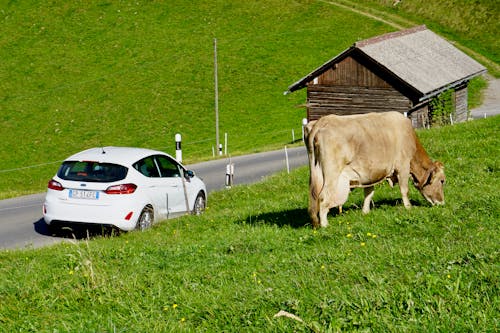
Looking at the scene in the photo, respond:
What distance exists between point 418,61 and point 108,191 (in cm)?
3162

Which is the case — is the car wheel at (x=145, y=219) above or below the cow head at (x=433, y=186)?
below

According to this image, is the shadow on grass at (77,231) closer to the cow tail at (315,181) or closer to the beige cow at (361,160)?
the cow tail at (315,181)

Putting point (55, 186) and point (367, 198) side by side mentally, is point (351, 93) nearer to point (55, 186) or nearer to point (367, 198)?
point (55, 186)

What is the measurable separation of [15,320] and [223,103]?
53.2m

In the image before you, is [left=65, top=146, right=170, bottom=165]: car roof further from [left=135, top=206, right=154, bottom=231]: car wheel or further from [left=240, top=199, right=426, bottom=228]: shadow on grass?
[left=240, top=199, right=426, bottom=228]: shadow on grass

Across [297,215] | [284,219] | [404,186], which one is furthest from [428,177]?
[284,219]

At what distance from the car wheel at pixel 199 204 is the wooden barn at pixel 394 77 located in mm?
24317

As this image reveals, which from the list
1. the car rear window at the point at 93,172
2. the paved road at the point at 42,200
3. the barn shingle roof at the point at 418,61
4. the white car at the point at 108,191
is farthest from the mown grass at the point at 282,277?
the barn shingle roof at the point at 418,61

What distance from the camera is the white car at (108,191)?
1568 cm

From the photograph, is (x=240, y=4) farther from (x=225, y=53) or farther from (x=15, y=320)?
(x=15, y=320)

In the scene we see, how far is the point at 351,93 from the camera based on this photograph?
1885 inches

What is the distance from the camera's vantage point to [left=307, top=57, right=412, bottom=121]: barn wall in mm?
45562

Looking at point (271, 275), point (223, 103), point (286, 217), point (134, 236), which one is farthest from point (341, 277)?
point (223, 103)

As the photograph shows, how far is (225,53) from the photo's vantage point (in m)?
69.1
